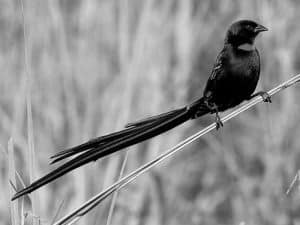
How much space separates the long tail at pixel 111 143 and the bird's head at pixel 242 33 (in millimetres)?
267

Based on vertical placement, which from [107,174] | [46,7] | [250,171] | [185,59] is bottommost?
[250,171]

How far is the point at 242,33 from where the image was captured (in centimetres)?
196

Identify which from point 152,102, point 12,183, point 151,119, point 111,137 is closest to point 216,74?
point 151,119

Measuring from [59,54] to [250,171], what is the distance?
1143 mm

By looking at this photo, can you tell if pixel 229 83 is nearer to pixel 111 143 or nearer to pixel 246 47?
pixel 246 47

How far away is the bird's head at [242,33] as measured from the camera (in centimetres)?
195

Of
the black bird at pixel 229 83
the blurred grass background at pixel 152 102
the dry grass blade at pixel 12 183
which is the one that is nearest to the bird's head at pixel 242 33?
the black bird at pixel 229 83

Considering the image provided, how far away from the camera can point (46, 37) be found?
12.2 feet

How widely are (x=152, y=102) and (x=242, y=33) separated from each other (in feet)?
4.91

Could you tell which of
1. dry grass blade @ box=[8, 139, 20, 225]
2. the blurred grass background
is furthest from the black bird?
the blurred grass background

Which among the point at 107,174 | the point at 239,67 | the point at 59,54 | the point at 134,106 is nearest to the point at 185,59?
the point at 134,106

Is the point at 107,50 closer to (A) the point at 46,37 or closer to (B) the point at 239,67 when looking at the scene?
(A) the point at 46,37

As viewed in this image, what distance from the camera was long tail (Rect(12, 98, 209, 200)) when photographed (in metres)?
1.44

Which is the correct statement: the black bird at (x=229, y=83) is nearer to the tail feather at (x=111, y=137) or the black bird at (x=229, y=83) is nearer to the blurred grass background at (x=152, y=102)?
the tail feather at (x=111, y=137)
